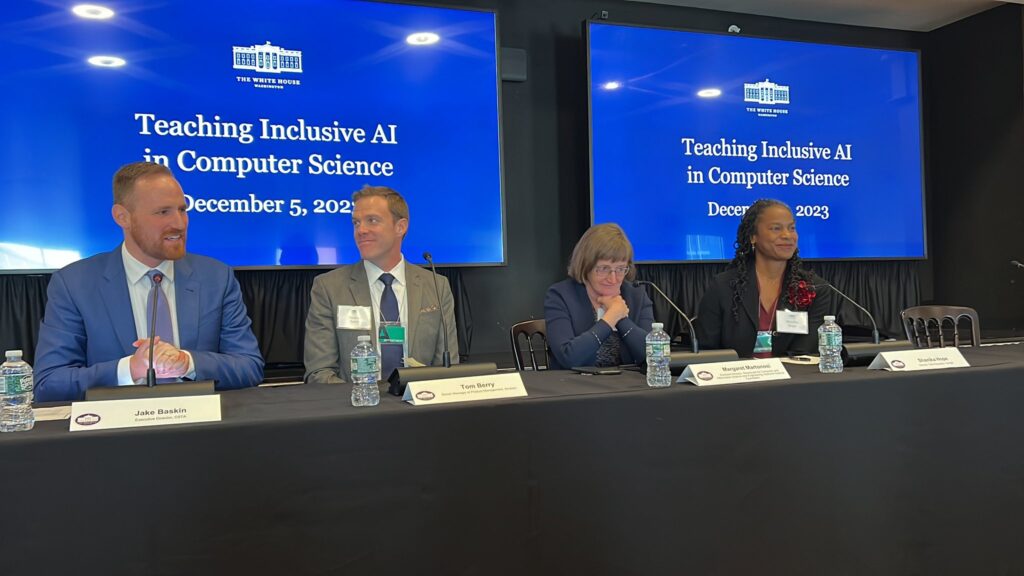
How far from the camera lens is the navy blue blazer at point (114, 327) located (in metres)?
1.83

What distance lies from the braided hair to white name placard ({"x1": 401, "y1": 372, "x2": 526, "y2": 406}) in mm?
1546

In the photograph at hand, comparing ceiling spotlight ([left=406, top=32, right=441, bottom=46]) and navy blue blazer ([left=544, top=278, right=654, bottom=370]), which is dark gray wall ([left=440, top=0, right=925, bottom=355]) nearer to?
ceiling spotlight ([left=406, top=32, right=441, bottom=46])

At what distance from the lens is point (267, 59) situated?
3.37 metres

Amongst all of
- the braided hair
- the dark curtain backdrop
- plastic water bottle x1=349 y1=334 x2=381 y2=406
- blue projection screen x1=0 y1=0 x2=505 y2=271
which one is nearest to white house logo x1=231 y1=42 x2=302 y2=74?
blue projection screen x1=0 y1=0 x2=505 y2=271

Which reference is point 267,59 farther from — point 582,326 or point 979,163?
point 979,163

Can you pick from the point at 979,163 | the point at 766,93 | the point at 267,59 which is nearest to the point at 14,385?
the point at 267,59

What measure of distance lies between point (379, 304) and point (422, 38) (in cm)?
169

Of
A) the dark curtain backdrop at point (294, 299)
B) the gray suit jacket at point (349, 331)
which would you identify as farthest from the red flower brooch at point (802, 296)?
the gray suit jacket at point (349, 331)

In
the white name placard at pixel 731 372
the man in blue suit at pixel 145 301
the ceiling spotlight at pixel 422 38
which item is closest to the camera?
the white name placard at pixel 731 372

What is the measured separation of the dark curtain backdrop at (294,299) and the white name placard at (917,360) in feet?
2.89

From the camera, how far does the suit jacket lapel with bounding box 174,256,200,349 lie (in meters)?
2.10

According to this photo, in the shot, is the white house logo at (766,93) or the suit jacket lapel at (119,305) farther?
the white house logo at (766,93)

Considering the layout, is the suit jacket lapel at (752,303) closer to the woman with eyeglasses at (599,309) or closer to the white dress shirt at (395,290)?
the woman with eyeglasses at (599,309)

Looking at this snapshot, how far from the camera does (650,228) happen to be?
4078 mm
